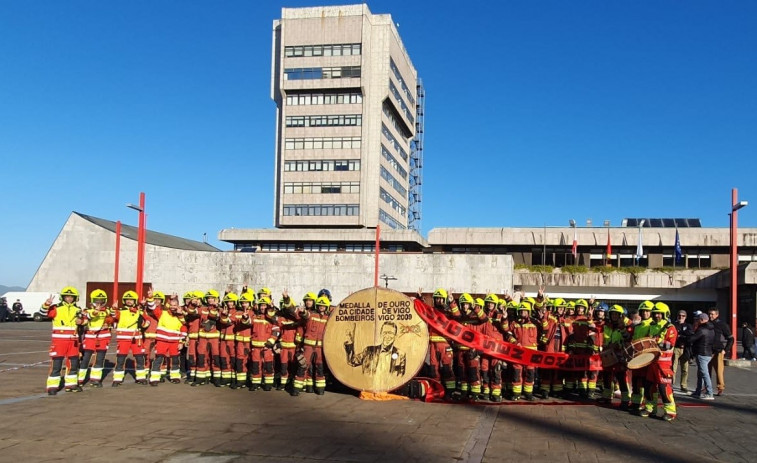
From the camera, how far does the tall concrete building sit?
69688 millimetres

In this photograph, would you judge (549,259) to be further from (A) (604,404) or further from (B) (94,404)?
(B) (94,404)

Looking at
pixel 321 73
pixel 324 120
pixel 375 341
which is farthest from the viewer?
Answer: pixel 324 120

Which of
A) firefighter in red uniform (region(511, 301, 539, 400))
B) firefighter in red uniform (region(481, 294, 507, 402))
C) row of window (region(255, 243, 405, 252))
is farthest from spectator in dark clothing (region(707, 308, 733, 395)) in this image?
row of window (region(255, 243, 405, 252))

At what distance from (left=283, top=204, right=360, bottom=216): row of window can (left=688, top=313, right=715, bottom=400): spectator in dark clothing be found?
190 ft

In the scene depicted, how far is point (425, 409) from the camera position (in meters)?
12.0

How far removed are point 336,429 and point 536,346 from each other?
5.53 metres

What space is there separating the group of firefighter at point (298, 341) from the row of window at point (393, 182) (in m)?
59.6

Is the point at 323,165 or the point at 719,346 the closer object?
the point at 719,346

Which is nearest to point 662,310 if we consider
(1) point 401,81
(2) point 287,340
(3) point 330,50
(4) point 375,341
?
(4) point 375,341

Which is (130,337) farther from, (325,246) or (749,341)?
(325,246)

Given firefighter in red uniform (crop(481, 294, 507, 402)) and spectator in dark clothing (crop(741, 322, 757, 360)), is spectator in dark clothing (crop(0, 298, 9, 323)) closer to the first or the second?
firefighter in red uniform (crop(481, 294, 507, 402))

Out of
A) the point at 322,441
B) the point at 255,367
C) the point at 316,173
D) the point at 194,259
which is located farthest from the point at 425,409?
the point at 316,173

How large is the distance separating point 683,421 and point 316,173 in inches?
2436

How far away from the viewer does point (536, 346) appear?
13844 millimetres
